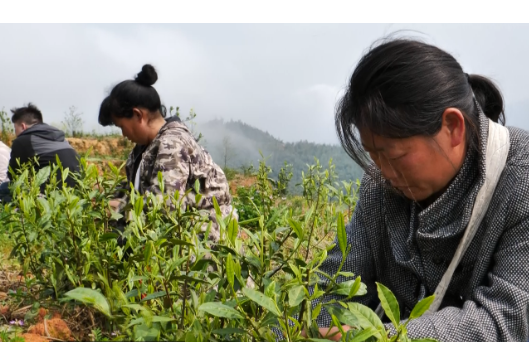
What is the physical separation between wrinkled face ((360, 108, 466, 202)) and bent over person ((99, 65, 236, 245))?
1.41 meters

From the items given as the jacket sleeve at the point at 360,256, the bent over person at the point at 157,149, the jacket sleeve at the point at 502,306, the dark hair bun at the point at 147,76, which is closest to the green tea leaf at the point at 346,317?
the jacket sleeve at the point at 502,306

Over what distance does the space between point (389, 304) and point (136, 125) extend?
2.74 m

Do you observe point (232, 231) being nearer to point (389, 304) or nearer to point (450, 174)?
point (389, 304)

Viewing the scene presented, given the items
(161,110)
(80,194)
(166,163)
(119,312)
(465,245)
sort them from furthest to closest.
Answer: (161,110) → (166,163) → (80,194) → (465,245) → (119,312)

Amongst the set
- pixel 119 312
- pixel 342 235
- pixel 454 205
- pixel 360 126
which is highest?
pixel 360 126

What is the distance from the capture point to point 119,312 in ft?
4.16

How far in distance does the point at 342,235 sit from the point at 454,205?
0.77 m

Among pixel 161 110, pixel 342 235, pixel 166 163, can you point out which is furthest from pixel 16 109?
pixel 342 235

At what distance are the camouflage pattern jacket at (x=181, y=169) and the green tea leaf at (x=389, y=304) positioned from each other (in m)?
2.09

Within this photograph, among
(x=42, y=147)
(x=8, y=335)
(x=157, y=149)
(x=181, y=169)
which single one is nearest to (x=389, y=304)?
(x=8, y=335)

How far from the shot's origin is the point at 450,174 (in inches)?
59.7
